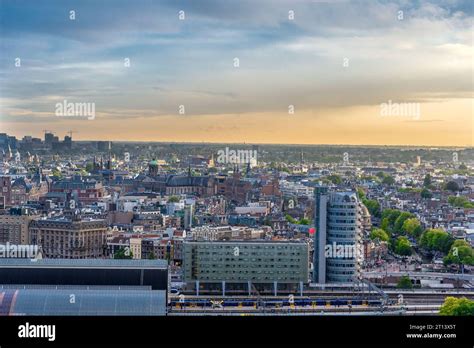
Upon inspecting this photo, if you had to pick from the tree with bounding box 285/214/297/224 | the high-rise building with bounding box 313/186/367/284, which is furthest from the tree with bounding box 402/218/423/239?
the high-rise building with bounding box 313/186/367/284

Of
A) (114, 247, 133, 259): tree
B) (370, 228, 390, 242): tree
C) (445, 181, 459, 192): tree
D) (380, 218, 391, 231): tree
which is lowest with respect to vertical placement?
(114, 247, 133, 259): tree

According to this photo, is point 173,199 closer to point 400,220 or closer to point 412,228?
point 400,220

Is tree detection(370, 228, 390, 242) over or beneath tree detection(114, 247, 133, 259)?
over

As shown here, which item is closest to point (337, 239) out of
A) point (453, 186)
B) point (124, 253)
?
point (124, 253)

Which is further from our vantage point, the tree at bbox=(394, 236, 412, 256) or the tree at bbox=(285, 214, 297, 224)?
the tree at bbox=(285, 214, 297, 224)

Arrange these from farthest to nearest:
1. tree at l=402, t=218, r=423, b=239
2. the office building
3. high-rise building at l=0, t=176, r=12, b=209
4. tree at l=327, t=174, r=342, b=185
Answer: tree at l=327, t=174, r=342, b=185 → high-rise building at l=0, t=176, r=12, b=209 → tree at l=402, t=218, r=423, b=239 → the office building

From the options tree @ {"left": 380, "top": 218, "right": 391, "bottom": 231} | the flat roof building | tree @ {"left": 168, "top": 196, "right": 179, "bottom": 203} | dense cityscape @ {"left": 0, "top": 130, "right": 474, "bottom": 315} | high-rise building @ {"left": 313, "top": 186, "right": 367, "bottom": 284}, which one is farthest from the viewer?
tree @ {"left": 168, "top": 196, "right": 179, "bottom": 203}

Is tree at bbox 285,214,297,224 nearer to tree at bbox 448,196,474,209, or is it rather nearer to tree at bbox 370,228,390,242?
tree at bbox 370,228,390,242
